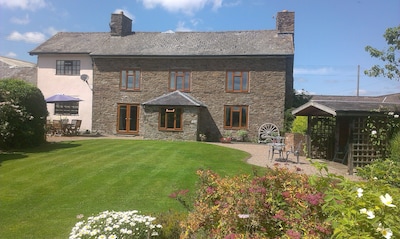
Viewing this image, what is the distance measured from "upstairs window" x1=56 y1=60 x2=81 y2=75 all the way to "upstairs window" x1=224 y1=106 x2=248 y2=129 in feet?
39.9

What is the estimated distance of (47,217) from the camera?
5.61 m

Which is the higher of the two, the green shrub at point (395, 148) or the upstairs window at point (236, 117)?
the upstairs window at point (236, 117)

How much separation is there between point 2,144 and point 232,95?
14.4 metres

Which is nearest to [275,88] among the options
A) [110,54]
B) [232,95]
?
[232,95]

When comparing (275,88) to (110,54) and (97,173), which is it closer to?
(110,54)

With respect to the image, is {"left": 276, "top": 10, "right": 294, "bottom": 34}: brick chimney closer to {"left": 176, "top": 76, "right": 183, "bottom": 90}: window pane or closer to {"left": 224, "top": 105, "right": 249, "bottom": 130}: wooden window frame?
{"left": 224, "top": 105, "right": 249, "bottom": 130}: wooden window frame

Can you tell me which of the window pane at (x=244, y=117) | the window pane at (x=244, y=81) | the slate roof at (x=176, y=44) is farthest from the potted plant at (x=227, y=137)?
the slate roof at (x=176, y=44)

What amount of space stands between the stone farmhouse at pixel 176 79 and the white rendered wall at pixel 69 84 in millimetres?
77

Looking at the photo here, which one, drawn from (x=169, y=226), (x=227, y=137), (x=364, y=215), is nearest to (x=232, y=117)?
(x=227, y=137)

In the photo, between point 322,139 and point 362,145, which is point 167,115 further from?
point 362,145

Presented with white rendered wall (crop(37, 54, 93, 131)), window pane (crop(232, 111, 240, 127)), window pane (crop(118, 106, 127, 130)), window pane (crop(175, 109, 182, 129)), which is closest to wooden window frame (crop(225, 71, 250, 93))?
window pane (crop(232, 111, 240, 127))

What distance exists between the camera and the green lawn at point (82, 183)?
5.61 m

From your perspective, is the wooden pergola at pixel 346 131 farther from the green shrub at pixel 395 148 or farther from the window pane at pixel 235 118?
the window pane at pixel 235 118

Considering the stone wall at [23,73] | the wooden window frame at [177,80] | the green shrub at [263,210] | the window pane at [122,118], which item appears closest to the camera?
the green shrub at [263,210]
